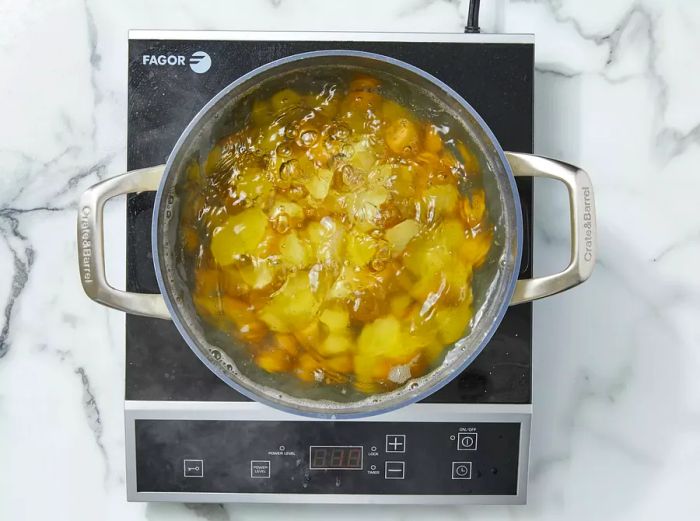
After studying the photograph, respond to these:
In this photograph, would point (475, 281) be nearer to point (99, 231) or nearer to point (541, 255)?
point (541, 255)

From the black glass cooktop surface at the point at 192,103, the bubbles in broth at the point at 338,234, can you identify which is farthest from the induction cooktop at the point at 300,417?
the bubbles in broth at the point at 338,234

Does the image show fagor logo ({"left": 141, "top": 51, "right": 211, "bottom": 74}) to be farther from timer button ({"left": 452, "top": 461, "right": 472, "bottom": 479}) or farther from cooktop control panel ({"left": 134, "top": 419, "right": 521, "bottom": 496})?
timer button ({"left": 452, "top": 461, "right": 472, "bottom": 479})

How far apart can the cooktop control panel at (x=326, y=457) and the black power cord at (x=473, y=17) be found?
465 mm

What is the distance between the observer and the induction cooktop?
817 mm

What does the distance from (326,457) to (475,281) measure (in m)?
0.28

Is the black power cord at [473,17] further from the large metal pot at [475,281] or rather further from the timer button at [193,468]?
the timer button at [193,468]

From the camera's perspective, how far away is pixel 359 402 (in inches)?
29.1

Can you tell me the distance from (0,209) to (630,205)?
0.79 meters

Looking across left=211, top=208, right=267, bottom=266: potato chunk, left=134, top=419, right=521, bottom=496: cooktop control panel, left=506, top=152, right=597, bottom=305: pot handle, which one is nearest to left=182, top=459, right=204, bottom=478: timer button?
left=134, top=419, right=521, bottom=496: cooktop control panel

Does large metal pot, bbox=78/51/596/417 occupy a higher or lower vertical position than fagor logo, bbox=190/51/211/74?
lower

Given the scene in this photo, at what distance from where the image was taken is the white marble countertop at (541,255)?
898mm

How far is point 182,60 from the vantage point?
814mm

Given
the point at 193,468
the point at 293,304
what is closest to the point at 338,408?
the point at 293,304

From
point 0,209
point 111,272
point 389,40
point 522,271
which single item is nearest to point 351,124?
point 389,40
